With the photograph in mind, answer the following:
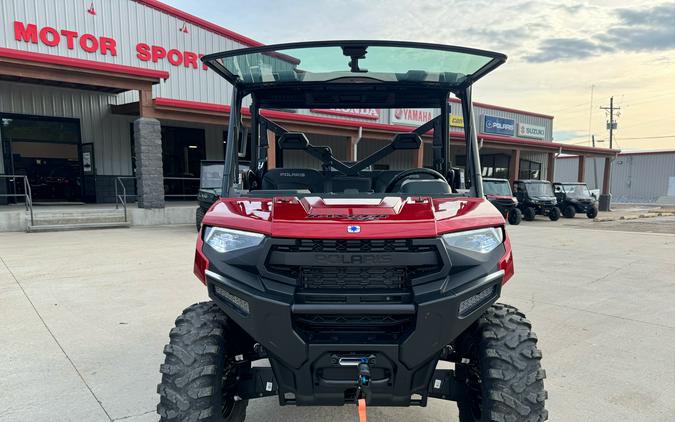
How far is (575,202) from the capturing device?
19453 millimetres

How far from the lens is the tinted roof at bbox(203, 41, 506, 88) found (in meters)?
2.27

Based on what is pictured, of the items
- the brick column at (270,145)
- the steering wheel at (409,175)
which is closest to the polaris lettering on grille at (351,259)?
the steering wheel at (409,175)

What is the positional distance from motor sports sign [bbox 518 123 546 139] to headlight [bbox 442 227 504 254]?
97.2 feet

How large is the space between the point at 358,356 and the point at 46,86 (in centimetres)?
1601

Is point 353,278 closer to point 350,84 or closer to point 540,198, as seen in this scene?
point 350,84

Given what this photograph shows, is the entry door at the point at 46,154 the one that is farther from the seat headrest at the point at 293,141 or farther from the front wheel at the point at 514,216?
the front wheel at the point at 514,216

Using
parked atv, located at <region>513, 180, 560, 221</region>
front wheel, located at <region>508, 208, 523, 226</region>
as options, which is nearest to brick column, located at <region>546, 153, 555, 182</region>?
parked atv, located at <region>513, 180, 560, 221</region>

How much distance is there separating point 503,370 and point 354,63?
1810 millimetres

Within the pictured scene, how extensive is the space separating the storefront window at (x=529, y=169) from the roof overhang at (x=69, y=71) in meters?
25.1

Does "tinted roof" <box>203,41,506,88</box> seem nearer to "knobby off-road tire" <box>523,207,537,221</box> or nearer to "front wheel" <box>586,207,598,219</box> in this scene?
"knobby off-road tire" <box>523,207,537,221</box>

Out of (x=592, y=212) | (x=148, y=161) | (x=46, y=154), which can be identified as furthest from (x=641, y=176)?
(x=46, y=154)

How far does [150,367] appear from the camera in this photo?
3232 mm

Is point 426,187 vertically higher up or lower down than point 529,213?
higher up

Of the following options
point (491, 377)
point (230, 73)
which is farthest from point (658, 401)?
point (230, 73)
